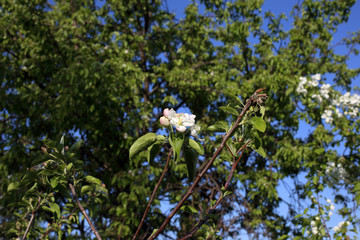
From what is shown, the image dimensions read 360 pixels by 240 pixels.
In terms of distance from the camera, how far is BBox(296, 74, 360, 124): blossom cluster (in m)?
4.78

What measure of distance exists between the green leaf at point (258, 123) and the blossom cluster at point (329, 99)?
423cm

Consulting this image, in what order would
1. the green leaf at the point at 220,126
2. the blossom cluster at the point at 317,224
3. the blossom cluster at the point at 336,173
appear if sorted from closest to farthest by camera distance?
1. the green leaf at the point at 220,126
2. the blossom cluster at the point at 317,224
3. the blossom cluster at the point at 336,173

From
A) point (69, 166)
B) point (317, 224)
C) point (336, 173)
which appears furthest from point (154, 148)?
point (336, 173)

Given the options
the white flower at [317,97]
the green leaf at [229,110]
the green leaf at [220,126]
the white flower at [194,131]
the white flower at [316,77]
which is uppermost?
the white flower at [316,77]

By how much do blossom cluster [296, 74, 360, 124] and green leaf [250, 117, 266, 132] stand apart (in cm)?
423

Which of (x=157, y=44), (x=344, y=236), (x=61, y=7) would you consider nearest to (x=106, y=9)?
(x=61, y=7)

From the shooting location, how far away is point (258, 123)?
40.9 inches

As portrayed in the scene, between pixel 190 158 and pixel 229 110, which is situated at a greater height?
pixel 229 110

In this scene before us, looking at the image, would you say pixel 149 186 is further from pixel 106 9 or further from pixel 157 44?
pixel 106 9

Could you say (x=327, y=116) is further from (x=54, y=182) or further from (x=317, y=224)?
(x=54, y=182)

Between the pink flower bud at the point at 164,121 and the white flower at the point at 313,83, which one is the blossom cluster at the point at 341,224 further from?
the pink flower bud at the point at 164,121

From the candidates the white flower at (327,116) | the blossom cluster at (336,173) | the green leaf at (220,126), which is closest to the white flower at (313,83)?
the white flower at (327,116)

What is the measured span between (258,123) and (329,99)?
4607 mm

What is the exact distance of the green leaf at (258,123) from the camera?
1.02 m
